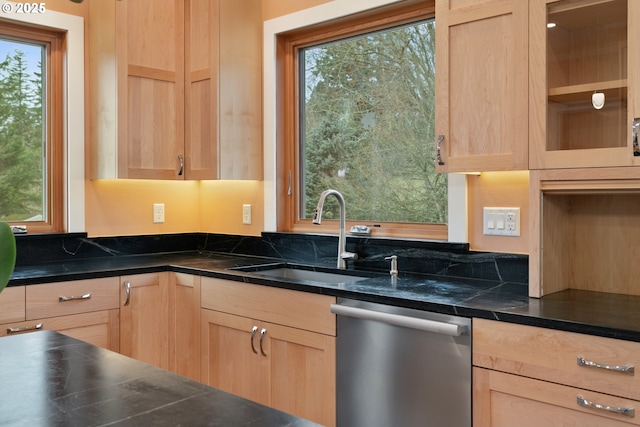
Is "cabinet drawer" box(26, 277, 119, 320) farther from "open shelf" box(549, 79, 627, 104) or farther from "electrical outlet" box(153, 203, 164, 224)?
"open shelf" box(549, 79, 627, 104)

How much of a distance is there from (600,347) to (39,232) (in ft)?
9.23

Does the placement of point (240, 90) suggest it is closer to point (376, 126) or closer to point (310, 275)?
point (376, 126)

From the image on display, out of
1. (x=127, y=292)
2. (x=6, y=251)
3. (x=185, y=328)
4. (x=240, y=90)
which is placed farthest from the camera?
(x=240, y=90)

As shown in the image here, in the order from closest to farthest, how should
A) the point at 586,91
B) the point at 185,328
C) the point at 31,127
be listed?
the point at 586,91 < the point at 185,328 < the point at 31,127

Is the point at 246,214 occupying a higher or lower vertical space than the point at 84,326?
higher

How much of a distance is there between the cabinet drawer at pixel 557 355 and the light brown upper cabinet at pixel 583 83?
0.60 m

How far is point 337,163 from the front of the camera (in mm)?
3283

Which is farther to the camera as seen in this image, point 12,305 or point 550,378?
point 12,305

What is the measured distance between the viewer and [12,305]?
2545 mm

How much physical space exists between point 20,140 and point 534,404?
111 inches

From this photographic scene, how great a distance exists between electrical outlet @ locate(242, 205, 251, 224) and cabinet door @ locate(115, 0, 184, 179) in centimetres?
42

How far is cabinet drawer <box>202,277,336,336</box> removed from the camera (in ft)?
7.91

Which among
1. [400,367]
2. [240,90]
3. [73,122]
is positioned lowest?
[400,367]

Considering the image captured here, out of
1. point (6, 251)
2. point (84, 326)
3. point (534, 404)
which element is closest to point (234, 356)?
point (84, 326)
